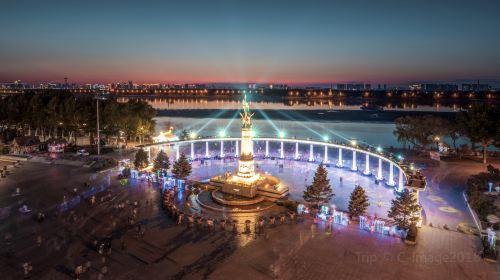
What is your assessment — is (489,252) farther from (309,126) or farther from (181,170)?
(309,126)

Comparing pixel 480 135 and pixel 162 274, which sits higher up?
pixel 480 135

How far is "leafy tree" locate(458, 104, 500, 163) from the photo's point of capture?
4616cm

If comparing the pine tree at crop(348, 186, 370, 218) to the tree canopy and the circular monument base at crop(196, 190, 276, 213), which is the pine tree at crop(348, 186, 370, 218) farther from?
the tree canopy

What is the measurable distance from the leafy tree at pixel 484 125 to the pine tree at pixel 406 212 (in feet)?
89.0

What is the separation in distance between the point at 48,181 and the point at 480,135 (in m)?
49.9

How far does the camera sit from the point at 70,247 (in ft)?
76.5

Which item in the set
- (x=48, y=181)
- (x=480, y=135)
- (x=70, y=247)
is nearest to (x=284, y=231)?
(x=70, y=247)

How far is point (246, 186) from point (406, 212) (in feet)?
44.8

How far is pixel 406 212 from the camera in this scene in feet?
83.7

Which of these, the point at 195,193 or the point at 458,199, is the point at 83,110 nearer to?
the point at 195,193

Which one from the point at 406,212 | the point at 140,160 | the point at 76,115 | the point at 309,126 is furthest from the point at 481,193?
the point at 309,126

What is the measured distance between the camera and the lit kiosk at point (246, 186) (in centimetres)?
3312

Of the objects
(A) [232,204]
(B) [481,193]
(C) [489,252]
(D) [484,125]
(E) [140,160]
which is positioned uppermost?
(D) [484,125]

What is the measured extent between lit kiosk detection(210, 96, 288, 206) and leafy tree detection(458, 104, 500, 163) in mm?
27807
